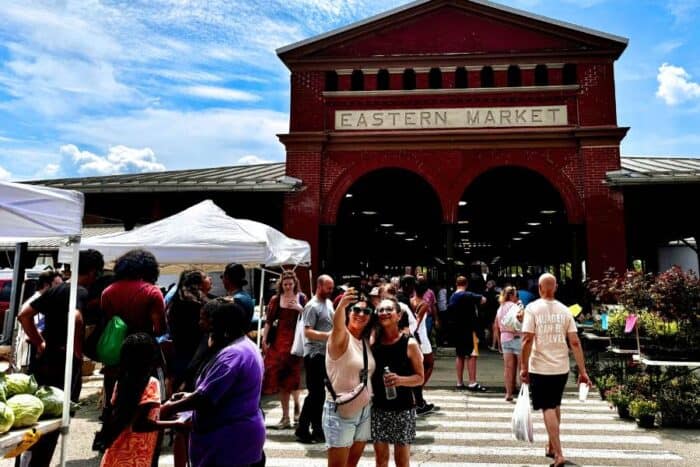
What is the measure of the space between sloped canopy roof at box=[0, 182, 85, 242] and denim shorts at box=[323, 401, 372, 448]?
230 centimetres

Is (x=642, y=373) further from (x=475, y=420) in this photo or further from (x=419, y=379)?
(x=419, y=379)

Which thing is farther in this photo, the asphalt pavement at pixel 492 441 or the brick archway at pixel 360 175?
the brick archway at pixel 360 175

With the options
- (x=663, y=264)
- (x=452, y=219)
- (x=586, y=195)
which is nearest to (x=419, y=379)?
(x=452, y=219)

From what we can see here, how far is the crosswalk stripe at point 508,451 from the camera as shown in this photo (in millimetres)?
5672

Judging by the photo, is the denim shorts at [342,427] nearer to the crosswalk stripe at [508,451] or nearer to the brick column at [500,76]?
the crosswalk stripe at [508,451]

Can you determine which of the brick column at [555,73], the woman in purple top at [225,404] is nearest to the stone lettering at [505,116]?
the brick column at [555,73]

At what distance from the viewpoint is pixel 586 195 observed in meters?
14.2

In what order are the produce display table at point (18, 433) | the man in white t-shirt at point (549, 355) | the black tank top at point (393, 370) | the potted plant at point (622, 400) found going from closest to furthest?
1. the produce display table at point (18, 433)
2. the black tank top at point (393, 370)
3. the man in white t-shirt at point (549, 355)
4. the potted plant at point (622, 400)

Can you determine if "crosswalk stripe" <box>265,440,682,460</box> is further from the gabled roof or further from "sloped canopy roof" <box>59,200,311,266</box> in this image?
the gabled roof

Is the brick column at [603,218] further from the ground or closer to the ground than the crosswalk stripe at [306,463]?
further from the ground

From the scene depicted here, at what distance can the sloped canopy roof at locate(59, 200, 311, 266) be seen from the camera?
24.4 ft

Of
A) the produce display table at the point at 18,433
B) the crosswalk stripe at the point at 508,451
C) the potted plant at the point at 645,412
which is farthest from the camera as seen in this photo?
the potted plant at the point at 645,412

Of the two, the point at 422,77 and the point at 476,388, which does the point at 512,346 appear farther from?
the point at 422,77

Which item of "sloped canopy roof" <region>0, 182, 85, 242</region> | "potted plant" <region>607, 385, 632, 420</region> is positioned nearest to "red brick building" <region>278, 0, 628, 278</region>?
"potted plant" <region>607, 385, 632, 420</region>
